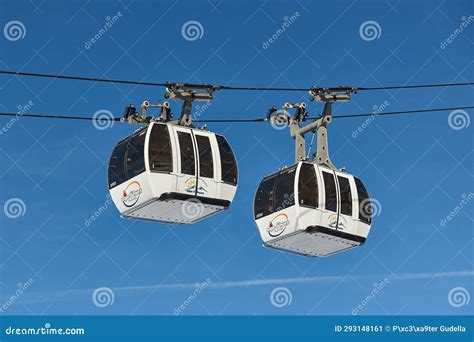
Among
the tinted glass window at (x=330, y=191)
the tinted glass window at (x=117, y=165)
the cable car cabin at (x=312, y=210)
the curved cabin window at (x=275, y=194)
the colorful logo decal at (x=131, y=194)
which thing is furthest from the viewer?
the tinted glass window at (x=330, y=191)

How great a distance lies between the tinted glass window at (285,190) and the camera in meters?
32.5

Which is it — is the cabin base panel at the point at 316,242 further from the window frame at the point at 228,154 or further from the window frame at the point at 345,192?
the window frame at the point at 228,154

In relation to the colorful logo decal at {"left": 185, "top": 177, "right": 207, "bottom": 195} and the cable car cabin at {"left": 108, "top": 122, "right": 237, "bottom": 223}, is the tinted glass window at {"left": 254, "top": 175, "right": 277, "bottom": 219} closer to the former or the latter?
the cable car cabin at {"left": 108, "top": 122, "right": 237, "bottom": 223}

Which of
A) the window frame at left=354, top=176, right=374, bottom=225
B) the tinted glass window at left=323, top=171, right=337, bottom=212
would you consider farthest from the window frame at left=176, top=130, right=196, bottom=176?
the window frame at left=354, top=176, right=374, bottom=225

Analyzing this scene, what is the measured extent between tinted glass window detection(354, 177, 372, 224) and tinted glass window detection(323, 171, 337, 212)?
1043 mm

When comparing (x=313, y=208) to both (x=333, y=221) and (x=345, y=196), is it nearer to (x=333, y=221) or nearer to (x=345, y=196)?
(x=333, y=221)

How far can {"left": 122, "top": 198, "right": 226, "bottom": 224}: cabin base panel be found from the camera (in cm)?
3066

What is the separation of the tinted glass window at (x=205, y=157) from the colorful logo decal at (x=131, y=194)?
1.79m

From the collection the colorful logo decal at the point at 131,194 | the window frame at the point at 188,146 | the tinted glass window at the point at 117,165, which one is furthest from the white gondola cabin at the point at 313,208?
the tinted glass window at the point at 117,165

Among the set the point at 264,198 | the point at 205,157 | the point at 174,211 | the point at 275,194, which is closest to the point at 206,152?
the point at 205,157

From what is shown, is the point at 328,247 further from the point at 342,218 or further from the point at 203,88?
the point at 203,88

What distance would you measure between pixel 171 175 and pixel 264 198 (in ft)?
13.1

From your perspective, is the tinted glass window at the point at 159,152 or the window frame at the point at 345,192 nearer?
the tinted glass window at the point at 159,152

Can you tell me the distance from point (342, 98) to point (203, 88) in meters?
4.41
